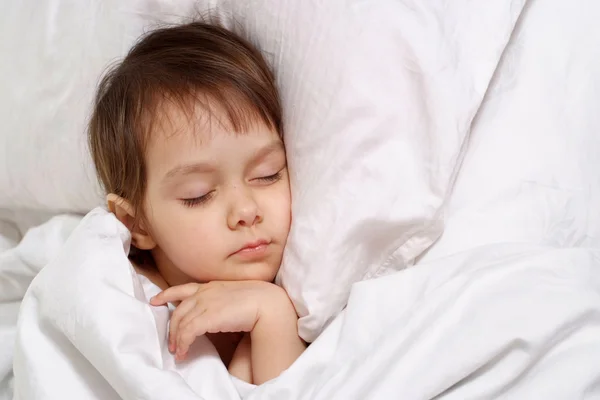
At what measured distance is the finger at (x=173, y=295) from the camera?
1021 mm

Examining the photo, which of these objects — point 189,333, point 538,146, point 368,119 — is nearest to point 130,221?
point 189,333

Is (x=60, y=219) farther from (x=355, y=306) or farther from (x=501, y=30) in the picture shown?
(x=501, y=30)

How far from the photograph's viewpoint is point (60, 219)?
1263 mm

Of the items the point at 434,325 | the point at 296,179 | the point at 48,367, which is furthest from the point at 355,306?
the point at 48,367

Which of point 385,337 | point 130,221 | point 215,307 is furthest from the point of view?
point 130,221

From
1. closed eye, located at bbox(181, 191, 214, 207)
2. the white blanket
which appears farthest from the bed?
closed eye, located at bbox(181, 191, 214, 207)

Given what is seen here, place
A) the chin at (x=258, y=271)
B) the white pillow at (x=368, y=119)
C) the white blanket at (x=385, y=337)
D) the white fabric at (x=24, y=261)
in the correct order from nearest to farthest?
the white blanket at (x=385, y=337)
the white pillow at (x=368, y=119)
the chin at (x=258, y=271)
the white fabric at (x=24, y=261)

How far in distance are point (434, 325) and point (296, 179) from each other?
1.04 ft

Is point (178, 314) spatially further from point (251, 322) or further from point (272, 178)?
point (272, 178)

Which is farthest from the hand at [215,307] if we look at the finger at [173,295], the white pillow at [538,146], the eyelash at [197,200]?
the white pillow at [538,146]

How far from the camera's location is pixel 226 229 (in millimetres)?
997

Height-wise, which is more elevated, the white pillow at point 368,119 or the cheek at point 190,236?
the white pillow at point 368,119

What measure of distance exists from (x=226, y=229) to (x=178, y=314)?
14cm

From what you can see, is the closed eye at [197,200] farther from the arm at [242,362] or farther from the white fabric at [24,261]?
the white fabric at [24,261]
